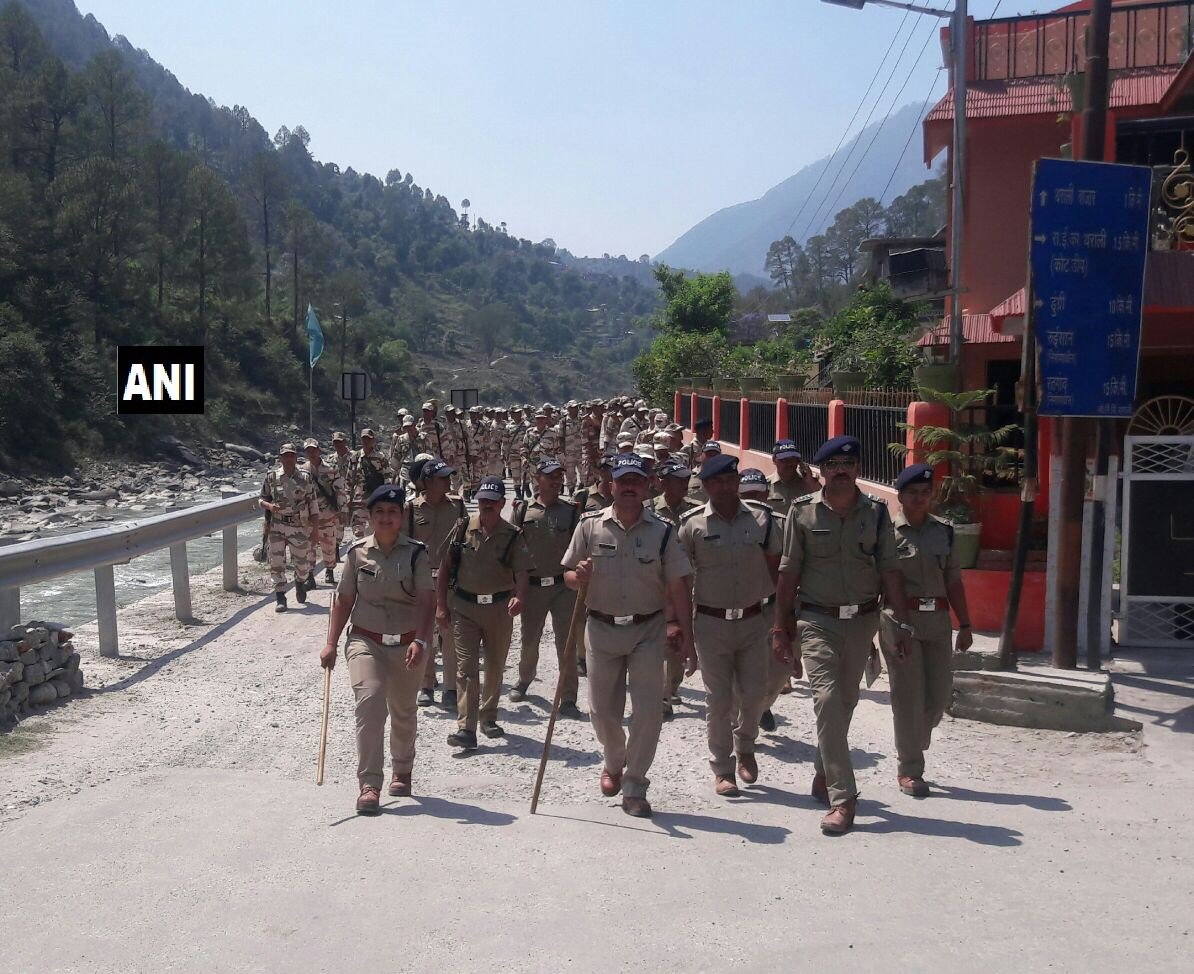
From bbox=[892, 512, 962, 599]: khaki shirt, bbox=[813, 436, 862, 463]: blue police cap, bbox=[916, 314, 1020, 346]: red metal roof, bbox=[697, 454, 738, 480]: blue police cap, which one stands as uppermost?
bbox=[916, 314, 1020, 346]: red metal roof

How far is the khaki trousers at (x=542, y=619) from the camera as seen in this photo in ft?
27.7

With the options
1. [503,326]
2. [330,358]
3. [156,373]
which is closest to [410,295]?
[503,326]

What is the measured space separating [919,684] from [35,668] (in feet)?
18.7

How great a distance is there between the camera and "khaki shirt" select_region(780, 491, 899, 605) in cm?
616

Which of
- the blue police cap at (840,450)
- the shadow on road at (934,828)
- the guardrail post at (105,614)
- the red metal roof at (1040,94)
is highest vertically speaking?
the red metal roof at (1040,94)

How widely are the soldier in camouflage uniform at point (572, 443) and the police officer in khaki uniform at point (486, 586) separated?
14.3m

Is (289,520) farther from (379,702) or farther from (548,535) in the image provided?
(379,702)

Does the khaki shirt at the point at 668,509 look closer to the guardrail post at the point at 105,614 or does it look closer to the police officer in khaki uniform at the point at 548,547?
the police officer in khaki uniform at the point at 548,547

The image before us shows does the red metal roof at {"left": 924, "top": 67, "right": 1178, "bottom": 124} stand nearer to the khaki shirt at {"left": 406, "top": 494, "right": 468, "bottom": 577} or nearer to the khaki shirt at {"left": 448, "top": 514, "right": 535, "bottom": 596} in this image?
the khaki shirt at {"left": 406, "top": 494, "right": 468, "bottom": 577}

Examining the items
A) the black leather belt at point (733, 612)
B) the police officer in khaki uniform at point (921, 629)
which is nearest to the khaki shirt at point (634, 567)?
the black leather belt at point (733, 612)

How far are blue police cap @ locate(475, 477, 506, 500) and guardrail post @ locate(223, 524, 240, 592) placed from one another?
21.7 ft

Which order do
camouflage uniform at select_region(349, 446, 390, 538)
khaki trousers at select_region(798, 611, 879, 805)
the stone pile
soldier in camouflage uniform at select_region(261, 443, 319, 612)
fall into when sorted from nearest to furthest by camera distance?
khaki trousers at select_region(798, 611, 879, 805) < the stone pile < soldier in camouflage uniform at select_region(261, 443, 319, 612) < camouflage uniform at select_region(349, 446, 390, 538)

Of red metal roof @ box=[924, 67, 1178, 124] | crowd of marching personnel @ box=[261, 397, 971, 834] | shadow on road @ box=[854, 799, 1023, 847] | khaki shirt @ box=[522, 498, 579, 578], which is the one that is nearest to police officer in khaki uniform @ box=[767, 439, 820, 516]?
crowd of marching personnel @ box=[261, 397, 971, 834]

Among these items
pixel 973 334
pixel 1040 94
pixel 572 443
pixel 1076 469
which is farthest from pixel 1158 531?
pixel 572 443
